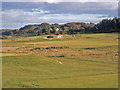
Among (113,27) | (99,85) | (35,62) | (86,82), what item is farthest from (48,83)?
(113,27)

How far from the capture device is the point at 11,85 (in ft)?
39.2

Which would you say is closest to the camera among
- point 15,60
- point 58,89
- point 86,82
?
point 58,89

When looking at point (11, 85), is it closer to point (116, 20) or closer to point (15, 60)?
point (15, 60)

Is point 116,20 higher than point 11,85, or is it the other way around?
point 116,20

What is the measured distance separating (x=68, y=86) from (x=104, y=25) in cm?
10956

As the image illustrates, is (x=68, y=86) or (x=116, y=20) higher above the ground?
(x=116, y=20)

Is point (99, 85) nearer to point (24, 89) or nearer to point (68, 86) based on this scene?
point (68, 86)

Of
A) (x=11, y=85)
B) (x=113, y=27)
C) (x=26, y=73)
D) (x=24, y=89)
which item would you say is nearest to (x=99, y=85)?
(x=24, y=89)

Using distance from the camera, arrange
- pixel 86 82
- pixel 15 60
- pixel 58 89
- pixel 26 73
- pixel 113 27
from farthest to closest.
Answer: pixel 113 27, pixel 15 60, pixel 26 73, pixel 86 82, pixel 58 89

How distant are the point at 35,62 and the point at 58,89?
34.9 feet

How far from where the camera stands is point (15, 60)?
Result: 2061cm

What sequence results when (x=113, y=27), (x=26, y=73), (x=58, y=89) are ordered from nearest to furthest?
(x=58, y=89)
(x=26, y=73)
(x=113, y=27)

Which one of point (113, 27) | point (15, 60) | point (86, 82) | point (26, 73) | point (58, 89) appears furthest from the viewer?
point (113, 27)

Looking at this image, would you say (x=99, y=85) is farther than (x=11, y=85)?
No
